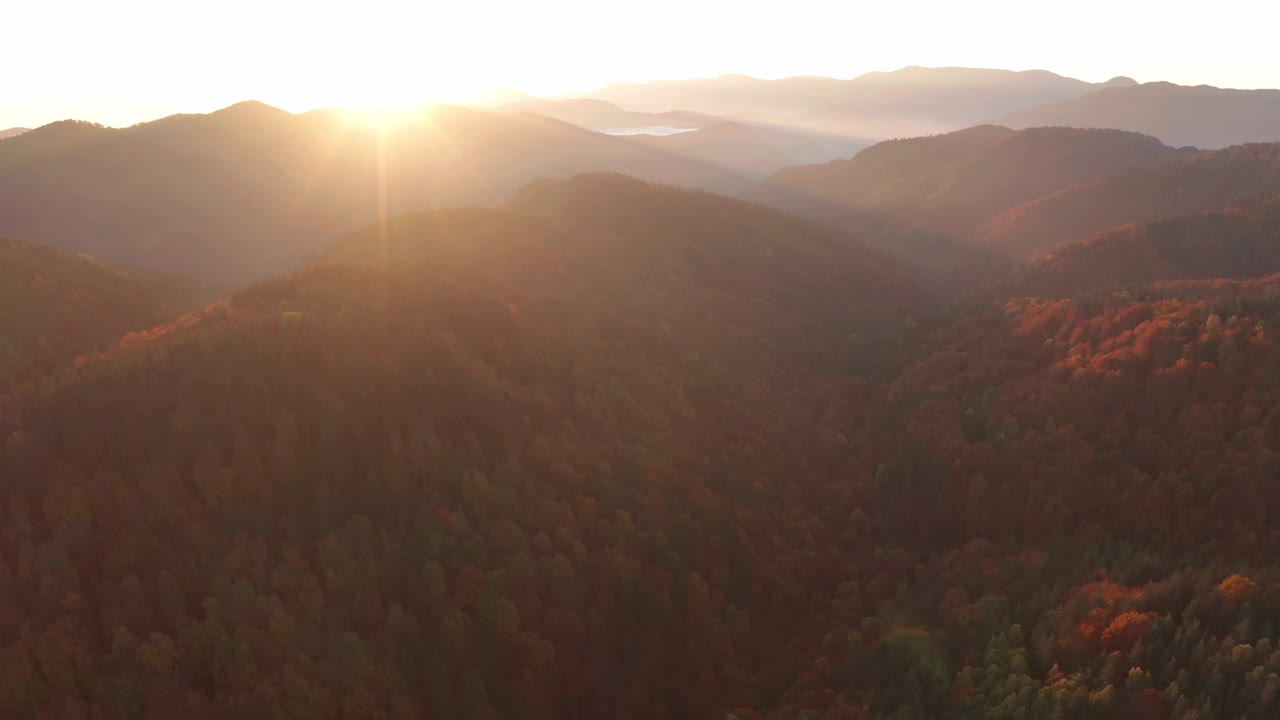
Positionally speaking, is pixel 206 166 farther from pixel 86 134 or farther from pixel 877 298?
pixel 877 298

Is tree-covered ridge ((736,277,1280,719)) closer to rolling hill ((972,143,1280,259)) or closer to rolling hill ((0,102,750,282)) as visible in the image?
rolling hill ((972,143,1280,259))

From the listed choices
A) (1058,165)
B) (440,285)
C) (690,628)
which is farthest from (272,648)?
(1058,165)

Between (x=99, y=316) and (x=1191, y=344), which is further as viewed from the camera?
(x=99, y=316)

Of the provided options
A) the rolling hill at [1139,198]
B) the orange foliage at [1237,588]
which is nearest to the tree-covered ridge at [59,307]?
the orange foliage at [1237,588]

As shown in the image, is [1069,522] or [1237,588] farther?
[1069,522]

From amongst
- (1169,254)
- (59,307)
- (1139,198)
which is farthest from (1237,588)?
(1139,198)

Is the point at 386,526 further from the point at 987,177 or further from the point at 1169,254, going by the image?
the point at 987,177
